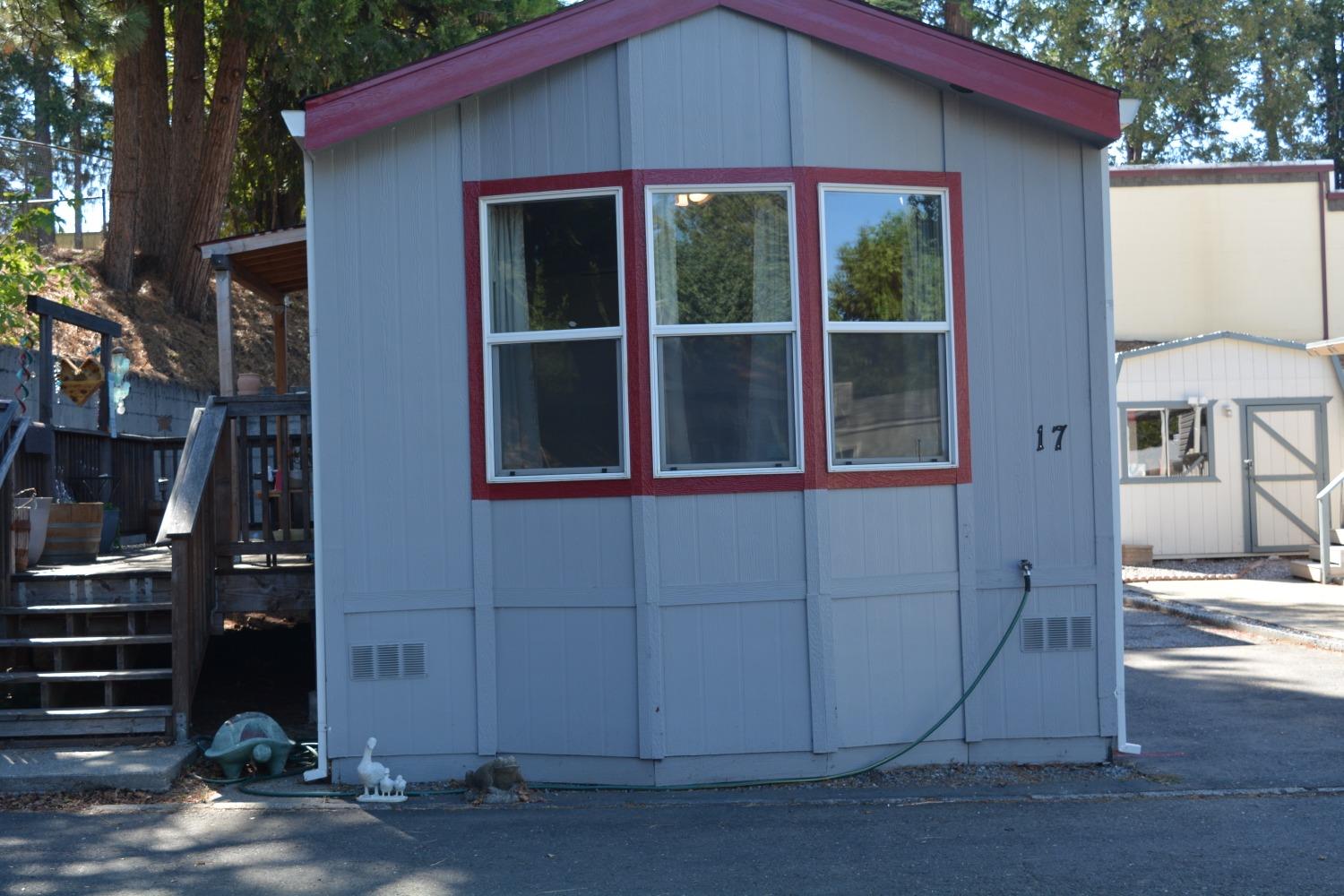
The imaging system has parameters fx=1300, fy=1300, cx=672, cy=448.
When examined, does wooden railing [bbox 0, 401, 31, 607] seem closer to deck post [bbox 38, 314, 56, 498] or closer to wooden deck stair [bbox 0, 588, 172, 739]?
wooden deck stair [bbox 0, 588, 172, 739]

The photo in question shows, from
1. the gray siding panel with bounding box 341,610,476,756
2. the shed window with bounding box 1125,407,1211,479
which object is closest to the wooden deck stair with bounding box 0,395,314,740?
the gray siding panel with bounding box 341,610,476,756

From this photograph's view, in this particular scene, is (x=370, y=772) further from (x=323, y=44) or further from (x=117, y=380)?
(x=323, y=44)

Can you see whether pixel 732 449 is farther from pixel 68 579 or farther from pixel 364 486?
pixel 68 579

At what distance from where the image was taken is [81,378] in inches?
448

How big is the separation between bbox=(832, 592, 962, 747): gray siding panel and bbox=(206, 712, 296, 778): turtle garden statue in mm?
3045

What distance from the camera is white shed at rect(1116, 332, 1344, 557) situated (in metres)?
Result: 18.1

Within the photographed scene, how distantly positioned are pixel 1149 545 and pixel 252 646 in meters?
12.4

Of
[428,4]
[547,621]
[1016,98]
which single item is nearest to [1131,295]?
[428,4]

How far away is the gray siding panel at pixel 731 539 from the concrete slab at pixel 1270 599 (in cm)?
660

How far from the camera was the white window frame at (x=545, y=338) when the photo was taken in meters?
6.73

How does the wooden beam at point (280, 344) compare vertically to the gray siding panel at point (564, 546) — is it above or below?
above

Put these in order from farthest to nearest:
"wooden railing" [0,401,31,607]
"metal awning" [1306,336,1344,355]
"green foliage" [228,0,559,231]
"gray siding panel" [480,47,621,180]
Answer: "metal awning" [1306,336,1344,355] < "green foliage" [228,0,559,231] < "wooden railing" [0,401,31,607] < "gray siding panel" [480,47,621,180]

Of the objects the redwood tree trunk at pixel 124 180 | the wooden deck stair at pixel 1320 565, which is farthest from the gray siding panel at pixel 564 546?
the redwood tree trunk at pixel 124 180

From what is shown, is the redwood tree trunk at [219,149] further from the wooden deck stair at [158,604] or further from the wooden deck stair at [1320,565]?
the wooden deck stair at [1320,565]
